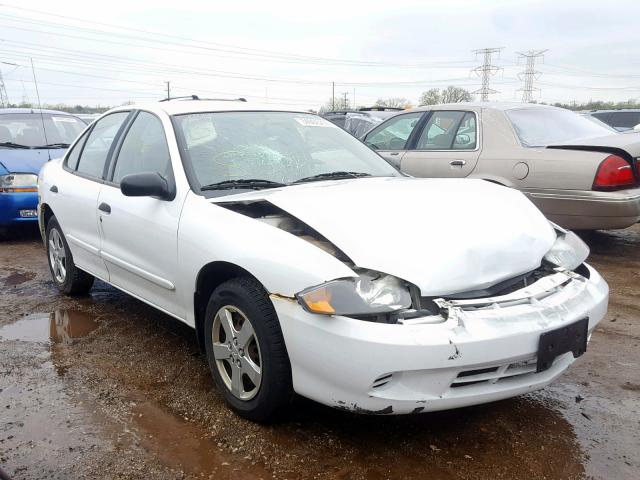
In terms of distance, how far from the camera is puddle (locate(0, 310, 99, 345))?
4.00 metres

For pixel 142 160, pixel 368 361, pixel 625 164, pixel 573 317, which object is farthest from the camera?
pixel 625 164

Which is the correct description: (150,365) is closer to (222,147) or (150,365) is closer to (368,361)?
(222,147)

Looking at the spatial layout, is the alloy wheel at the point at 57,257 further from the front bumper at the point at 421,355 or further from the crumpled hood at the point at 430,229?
the front bumper at the point at 421,355

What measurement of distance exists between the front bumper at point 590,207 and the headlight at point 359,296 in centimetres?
369

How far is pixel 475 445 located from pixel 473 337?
0.67 metres

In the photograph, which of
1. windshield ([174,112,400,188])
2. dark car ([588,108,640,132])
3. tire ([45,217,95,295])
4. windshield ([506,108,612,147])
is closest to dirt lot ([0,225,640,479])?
Result: tire ([45,217,95,295])

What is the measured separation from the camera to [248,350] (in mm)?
2760

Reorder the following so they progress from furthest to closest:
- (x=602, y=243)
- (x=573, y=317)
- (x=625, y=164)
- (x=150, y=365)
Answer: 1. (x=602, y=243)
2. (x=625, y=164)
3. (x=150, y=365)
4. (x=573, y=317)

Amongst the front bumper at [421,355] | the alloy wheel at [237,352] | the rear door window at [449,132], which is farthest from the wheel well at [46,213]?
the rear door window at [449,132]

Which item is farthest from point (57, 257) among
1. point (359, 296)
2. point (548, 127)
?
point (548, 127)

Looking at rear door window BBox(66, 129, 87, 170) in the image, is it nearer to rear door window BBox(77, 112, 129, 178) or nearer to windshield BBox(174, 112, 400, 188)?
rear door window BBox(77, 112, 129, 178)

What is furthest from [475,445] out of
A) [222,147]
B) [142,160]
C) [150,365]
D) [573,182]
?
[573,182]

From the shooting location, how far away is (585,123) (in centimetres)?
655

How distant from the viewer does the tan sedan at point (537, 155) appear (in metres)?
5.38
